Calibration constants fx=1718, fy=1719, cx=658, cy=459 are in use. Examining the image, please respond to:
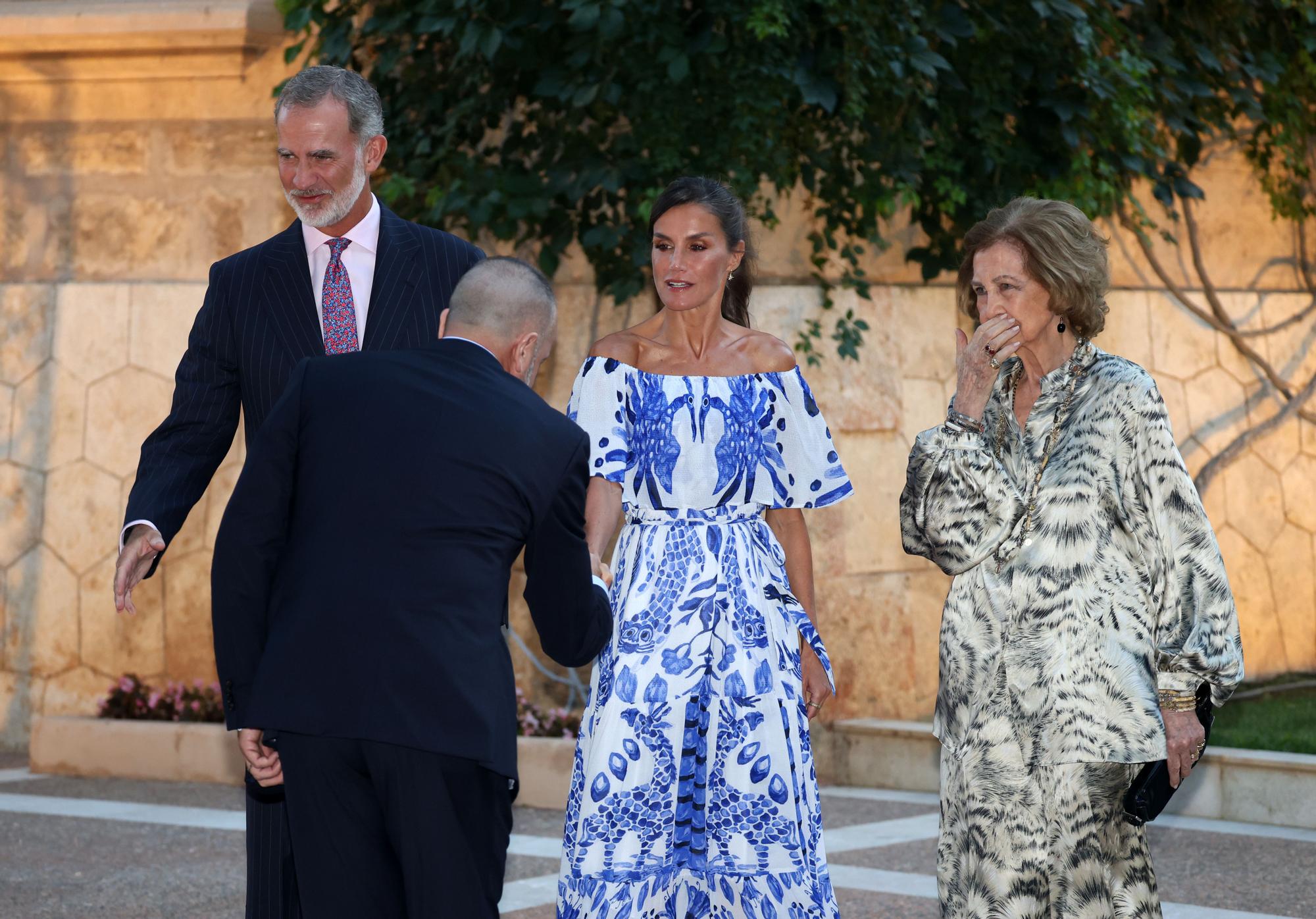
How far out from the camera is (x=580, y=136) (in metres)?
8.00

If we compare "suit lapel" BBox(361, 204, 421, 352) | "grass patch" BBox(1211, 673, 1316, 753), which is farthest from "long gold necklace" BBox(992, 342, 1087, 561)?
"grass patch" BBox(1211, 673, 1316, 753)

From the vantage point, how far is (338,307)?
11.9 feet

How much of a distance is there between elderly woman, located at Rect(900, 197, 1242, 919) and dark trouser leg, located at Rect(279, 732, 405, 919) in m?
1.14

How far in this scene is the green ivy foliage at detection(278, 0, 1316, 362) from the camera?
7566 mm

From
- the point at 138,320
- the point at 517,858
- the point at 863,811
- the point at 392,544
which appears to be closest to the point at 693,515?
the point at 392,544

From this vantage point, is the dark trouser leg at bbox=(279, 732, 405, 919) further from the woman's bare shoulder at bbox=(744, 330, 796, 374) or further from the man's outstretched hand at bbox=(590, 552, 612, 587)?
the woman's bare shoulder at bbox=(744, 330, 796, 374)

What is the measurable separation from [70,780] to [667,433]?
4987 mm

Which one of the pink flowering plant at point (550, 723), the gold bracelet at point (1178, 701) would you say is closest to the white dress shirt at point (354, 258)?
the gold bracelet at point (1178, 701)

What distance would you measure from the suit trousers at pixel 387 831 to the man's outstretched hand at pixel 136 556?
739 mm

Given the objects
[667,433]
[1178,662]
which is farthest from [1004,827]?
[667,433]

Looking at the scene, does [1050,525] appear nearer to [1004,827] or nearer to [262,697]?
[1004,827]

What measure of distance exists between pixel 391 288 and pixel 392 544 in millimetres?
998

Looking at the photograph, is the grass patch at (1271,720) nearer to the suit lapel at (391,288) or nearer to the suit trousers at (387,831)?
the suit lapel at (391,288)

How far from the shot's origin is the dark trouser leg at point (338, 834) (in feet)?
9.26
